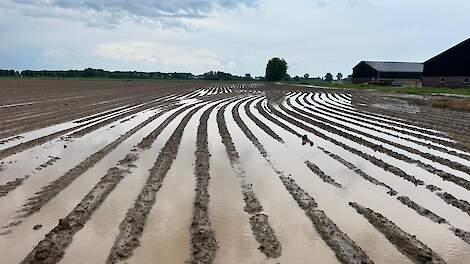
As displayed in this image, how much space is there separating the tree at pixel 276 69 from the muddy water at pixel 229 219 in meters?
117

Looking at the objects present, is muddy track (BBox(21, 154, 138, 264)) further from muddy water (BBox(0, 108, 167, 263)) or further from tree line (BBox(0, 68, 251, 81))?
tree line (BBox(0, 68, 251, 81))

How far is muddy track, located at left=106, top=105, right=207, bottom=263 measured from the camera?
536 cm

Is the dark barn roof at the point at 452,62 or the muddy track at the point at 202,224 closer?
the muddy track at the point at 202,224

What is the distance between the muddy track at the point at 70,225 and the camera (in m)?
5.21

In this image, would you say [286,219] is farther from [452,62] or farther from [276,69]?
[276,69]

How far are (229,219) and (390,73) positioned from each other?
3095 inches

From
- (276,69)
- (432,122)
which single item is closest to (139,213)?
(432,122)

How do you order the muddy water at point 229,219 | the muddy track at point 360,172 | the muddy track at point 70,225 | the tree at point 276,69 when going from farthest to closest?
1. the tree at point 276,69
2. the muddy track at point 360,172
3. the muddy water at point 229,219
4. the muddy track at point 70,225

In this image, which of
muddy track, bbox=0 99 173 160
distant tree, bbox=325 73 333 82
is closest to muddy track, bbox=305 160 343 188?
muddy track, bbox=0 99 173 160

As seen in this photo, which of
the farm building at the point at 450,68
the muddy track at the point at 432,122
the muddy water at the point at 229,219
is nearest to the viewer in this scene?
the muddy water at the point at 229,219

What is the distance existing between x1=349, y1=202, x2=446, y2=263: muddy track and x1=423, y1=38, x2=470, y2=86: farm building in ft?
176

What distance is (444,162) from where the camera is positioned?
11188 millimetres

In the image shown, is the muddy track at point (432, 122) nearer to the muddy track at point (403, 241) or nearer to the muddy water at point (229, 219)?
the muddy water at point (229, 219)

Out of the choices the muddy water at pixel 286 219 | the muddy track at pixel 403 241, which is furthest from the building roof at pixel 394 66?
the muddy track at pixel 403 241
